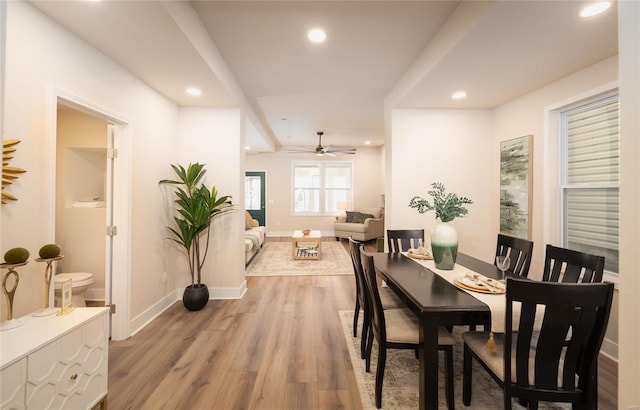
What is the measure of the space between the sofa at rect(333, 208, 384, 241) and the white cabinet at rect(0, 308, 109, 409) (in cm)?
569

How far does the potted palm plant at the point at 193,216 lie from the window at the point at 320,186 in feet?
16.4

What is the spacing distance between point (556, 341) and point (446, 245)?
3.08ft

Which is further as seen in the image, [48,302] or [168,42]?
[168,42]

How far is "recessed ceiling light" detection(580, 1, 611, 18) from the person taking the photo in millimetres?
1589

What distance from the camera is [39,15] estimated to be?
163 cm

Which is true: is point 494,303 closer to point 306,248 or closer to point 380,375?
point 380,375

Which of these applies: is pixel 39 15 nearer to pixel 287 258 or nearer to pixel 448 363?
pixel 448 363

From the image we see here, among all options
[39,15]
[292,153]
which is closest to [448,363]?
[39,15]

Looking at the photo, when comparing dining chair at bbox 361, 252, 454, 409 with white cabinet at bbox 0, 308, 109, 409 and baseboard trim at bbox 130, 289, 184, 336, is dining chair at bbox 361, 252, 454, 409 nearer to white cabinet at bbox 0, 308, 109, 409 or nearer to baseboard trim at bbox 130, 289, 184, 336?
white cabinet at bbox 0, 308, 109, 409

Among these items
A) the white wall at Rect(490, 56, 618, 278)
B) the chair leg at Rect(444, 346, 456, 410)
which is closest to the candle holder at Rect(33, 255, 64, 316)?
the chair leg at Rect(444, 346, 456, 410)

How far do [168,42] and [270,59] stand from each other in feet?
3.40

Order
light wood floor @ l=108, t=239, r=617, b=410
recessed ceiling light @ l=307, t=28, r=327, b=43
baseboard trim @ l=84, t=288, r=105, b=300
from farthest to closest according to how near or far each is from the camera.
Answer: baseboard trim @ l=84, t=288, r=105, b=300 < recessed ceiling light @ l=307, t=28, r=327, b=43 < light wood floor @ l=108, t=239, r=617, b=410

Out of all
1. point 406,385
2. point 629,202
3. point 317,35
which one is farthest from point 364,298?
point 317,35

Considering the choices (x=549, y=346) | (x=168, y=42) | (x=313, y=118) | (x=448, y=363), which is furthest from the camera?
(x=313, y=118)
